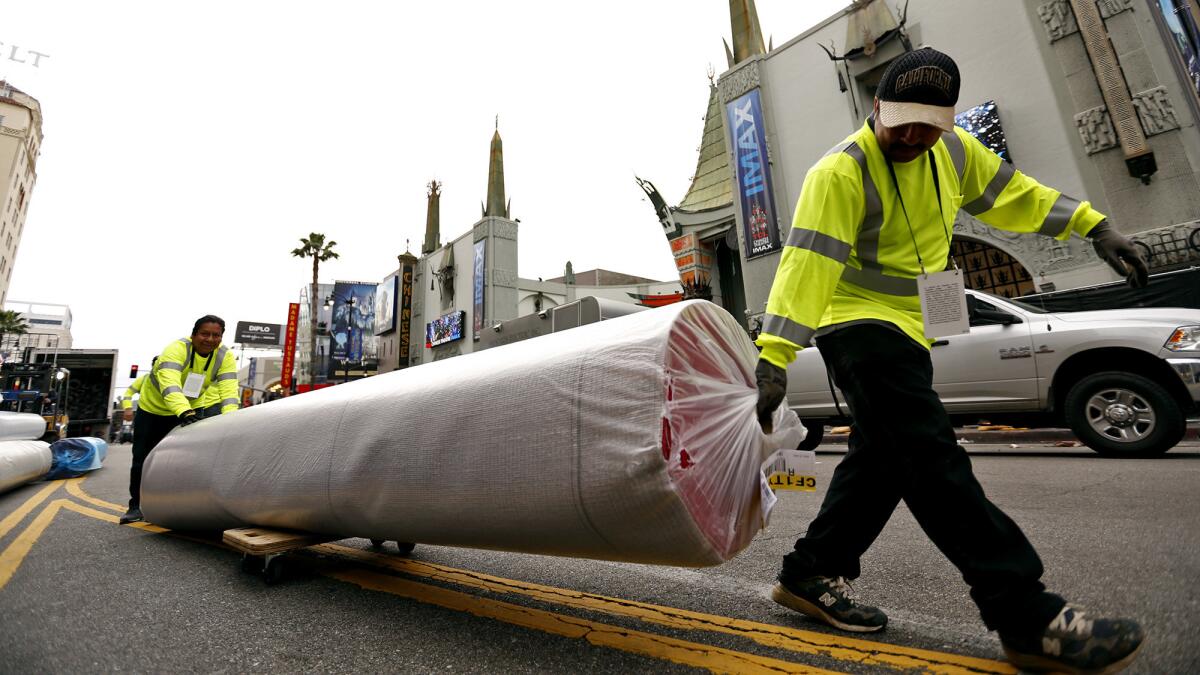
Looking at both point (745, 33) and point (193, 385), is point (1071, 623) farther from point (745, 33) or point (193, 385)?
point (745, 33)

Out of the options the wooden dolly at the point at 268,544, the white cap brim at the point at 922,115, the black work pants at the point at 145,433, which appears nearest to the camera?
the white cap brim at the point at 922,115

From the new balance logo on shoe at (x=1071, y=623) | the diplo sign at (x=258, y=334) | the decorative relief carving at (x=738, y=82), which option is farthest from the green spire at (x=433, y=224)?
the diplo sign at (x=258, y=334)

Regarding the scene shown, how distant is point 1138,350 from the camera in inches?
182

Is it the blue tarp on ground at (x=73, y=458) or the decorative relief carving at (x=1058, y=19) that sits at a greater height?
the decorative relief carving at (x=1058, y=19)

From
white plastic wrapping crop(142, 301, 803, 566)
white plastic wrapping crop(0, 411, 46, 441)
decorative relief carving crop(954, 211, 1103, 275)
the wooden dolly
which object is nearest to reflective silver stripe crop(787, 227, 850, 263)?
white plastic wrapping crop(142, 301, 803, 566)

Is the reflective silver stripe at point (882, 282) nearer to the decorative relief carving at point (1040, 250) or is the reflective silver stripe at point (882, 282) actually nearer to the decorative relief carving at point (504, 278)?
the decorative relief carving at point (1040, 250)

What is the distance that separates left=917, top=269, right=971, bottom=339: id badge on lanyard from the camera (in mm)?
1560

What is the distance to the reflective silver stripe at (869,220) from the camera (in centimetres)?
161

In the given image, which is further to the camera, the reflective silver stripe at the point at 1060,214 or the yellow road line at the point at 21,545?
the yellow road line at the point at 21,545

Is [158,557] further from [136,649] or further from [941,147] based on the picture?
Result: [941,147]

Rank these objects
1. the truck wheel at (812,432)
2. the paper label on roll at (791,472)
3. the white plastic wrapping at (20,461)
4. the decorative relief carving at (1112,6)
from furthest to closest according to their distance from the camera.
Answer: the decorative relief carving at (1112,6) → the truck wheel at (812,432) → the white plastic wrapping at (20,461) → the paper label on roll at (791,472)

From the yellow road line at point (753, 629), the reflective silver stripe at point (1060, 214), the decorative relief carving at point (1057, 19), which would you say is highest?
the decorative relief carving at point (1057, 19)

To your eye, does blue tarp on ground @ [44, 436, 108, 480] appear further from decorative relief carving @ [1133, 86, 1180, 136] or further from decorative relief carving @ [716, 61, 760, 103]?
decorative relief carving @ [1133, 86, 1180, 136]

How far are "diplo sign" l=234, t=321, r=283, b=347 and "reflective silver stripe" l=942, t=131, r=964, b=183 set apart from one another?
7829 centimetres
